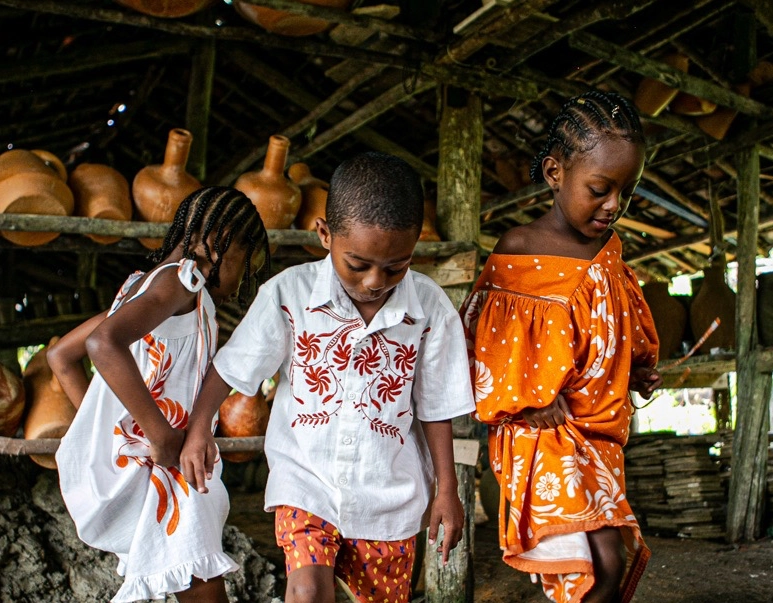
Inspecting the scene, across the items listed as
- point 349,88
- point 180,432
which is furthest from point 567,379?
point 349,88

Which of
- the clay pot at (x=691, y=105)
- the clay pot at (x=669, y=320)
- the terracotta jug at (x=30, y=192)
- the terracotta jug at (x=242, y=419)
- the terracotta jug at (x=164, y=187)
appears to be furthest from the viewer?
the clay pot at (x=669, y=320)

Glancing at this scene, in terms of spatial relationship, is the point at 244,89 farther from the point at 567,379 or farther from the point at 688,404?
the point at 688,404

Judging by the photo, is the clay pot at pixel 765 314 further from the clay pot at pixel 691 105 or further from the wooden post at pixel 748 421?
the clay pot at pixel 691 105

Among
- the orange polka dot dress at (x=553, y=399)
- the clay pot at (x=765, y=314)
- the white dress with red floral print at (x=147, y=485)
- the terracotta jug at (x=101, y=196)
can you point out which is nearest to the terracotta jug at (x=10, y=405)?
the terracotta jug at (x=101, y=196)

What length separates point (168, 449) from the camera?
6.19 feet

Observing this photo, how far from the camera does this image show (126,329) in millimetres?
1857

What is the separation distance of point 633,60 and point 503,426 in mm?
2937

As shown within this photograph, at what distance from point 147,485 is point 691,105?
472 centimetres

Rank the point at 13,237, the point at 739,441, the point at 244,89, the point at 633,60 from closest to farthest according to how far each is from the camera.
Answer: the point at 13,237 < the point at 633,60 < the point at 739,441 < the point at 244,89

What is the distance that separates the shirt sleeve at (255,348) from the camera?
1927 mm

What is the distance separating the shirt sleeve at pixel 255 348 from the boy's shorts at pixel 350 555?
34cm

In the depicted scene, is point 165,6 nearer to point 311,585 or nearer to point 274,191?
point 274,191

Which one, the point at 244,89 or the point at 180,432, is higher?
the point at 244,89

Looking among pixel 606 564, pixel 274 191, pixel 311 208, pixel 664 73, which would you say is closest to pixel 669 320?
pixel 664 73
